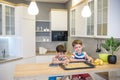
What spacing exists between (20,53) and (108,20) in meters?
2.54

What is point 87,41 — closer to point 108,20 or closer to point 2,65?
point 108,20

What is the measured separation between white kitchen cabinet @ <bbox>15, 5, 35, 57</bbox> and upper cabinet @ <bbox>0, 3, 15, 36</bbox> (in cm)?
13

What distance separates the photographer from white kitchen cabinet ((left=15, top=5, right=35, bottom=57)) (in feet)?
12.7

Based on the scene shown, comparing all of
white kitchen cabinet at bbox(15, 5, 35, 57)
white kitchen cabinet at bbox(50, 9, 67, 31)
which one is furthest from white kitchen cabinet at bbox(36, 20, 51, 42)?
white kitchen cabinet at bbox(15, 5, 35, 57)

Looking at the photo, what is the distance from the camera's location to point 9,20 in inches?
153

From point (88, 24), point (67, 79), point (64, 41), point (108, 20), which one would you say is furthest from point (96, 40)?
point (64, 41)

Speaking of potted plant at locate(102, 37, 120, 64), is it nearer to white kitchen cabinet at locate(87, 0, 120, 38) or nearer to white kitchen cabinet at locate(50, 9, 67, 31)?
white kitchen cabinet at locate(87, 0, 120, 38)

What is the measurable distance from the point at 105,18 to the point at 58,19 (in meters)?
2.57

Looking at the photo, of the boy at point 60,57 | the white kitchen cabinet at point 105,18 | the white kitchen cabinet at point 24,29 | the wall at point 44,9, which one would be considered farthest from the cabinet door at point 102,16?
the wall at point 44,9

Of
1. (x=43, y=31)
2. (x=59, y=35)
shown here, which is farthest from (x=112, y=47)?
(x=43, y=31)

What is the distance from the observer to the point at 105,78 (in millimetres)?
2393

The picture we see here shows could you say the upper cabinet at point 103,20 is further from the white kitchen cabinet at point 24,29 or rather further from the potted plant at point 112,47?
the white kitchen cabinet at point 24,29

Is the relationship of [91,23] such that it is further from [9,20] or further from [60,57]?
[9,20]

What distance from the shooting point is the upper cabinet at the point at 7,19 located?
3594 millimetres
